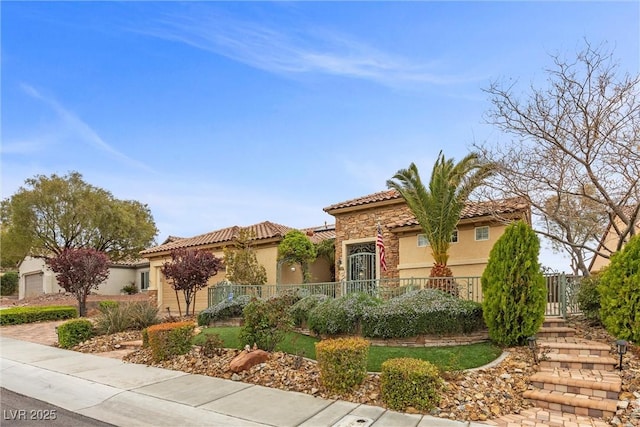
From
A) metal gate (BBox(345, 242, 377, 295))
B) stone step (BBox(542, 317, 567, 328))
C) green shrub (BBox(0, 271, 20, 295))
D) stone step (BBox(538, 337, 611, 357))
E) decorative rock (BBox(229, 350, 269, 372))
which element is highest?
metal gate (BBox(345, 242, 377, 295))

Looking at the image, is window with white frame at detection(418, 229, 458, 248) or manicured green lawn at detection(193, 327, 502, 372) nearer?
manicured green lawn at detection(193, 327, 502, 372)

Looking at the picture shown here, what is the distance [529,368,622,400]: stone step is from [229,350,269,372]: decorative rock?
478 cm

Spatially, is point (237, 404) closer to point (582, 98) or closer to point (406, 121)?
point (406, 121)

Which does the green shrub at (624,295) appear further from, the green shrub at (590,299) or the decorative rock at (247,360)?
the decorative rock at (247,360)

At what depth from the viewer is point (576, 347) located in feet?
26.2

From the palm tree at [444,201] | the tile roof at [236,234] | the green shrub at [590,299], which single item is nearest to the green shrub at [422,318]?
the green shrub at [590,299]

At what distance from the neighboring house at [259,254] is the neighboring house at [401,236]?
8.68ft

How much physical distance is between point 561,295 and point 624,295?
2619mm

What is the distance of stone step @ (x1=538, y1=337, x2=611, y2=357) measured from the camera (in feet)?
25.5

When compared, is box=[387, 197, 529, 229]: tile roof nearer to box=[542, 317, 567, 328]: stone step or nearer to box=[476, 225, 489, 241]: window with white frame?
Result: box=[476, 225, 489, 241]: window with white frame

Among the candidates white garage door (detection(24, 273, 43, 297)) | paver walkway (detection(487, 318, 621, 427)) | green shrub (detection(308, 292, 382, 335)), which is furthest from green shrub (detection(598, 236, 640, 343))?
white garage door (detection(24, 273, 43, 297))

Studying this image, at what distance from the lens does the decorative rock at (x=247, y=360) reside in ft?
25.8

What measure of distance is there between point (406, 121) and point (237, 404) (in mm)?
9363

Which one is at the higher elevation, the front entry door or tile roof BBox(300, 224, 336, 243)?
tile roof BBox(300, 224, 336, 243)
